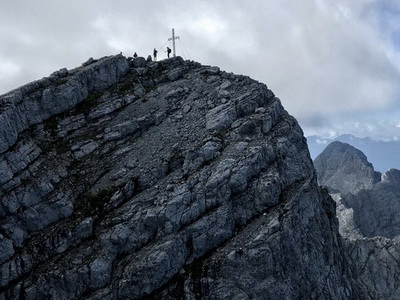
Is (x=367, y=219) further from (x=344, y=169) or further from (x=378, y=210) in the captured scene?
(x=344, y=169)

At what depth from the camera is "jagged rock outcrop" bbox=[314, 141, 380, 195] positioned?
6281 inches

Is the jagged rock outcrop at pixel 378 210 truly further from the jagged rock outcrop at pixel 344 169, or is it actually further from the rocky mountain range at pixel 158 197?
the rocky mountain range at pixel 158 197

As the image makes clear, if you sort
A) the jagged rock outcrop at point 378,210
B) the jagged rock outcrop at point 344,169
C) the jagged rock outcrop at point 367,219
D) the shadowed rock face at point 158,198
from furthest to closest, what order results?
1. the jagged rock outcrop at point 344,169
2. the jagged rock outcrop at point 378,210
3. the jagged rock outcrop at point 367,219
4. the shadowed rock face at point 158,198

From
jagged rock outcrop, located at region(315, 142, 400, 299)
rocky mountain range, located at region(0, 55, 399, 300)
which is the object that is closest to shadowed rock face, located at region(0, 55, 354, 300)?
rocky mountain range, located at region(0, 55, 399, 300)

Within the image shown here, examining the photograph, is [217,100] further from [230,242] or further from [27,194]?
[27,194]

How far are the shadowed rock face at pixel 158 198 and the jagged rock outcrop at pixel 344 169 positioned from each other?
12084 cm

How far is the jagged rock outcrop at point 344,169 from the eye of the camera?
15952 cm

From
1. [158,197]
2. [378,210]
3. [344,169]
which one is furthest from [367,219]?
[158,197]

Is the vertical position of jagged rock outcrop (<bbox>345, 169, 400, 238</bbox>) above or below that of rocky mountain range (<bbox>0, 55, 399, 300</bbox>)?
above

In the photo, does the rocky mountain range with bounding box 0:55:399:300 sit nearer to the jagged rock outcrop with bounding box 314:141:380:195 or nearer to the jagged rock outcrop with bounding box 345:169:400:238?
the jagged rock outcrop with bounding box 345:169:400:238

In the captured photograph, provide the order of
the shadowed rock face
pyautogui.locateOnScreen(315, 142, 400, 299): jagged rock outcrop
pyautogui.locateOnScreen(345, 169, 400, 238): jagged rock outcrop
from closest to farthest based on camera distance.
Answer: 1. the shadowed rock face
2. pyautogui.locateOnScreen(315, 142, 400, 299): jagged rock outcrop
3. pyautogui.locateOnScreen(345, 169, 400, 238): jagged rock outcrop

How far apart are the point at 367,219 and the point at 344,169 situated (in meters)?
52.9

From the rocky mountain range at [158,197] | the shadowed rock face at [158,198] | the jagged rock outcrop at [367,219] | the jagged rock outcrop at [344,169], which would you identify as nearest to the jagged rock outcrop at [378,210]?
the jagged rock outcrop at [367,219]

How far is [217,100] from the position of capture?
156ft
